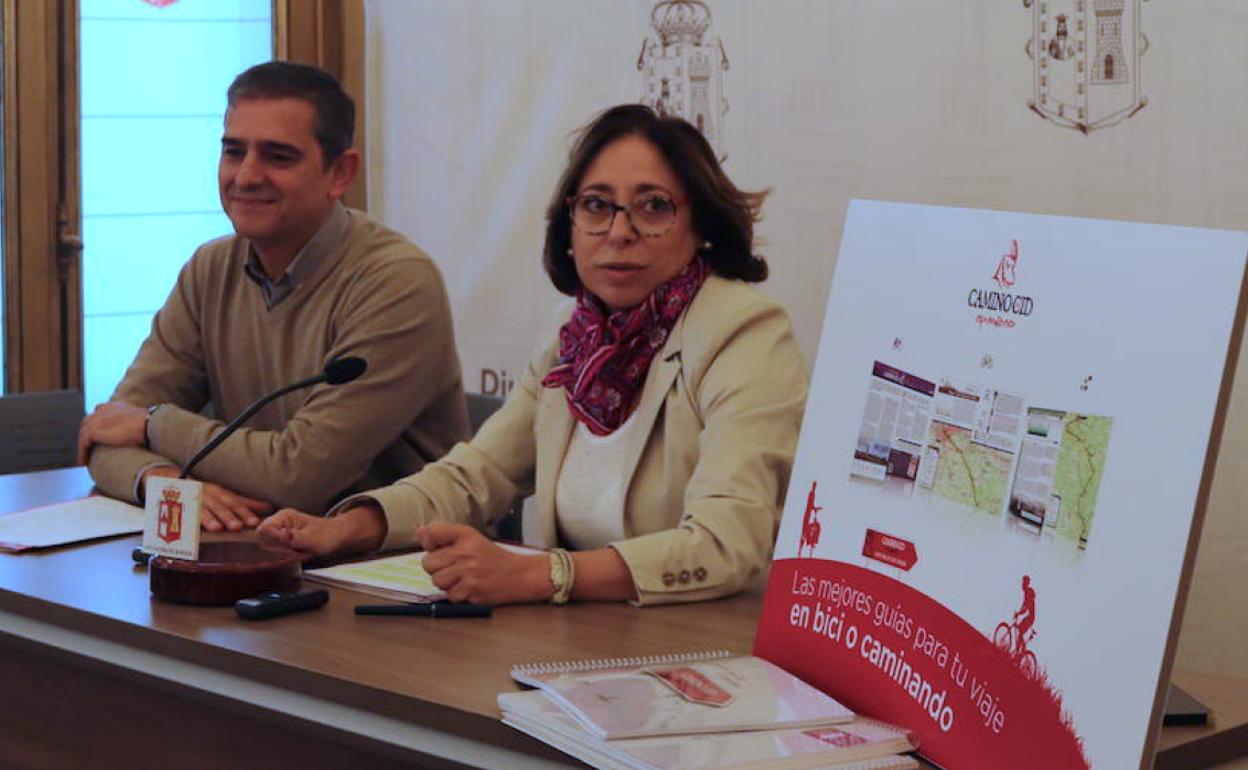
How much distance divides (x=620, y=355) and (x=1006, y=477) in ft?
3.45

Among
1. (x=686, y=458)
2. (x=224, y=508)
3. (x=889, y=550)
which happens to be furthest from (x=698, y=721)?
A: (x=224, y=508)

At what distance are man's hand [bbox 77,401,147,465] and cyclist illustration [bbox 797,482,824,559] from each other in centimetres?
153

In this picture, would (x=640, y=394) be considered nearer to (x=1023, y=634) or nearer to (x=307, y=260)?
(x=307, y=260)

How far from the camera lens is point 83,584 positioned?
1991 millimetres

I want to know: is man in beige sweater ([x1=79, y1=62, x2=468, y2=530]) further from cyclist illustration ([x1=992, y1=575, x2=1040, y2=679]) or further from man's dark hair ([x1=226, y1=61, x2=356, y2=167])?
cyclist illustration ([x1=992, y1=575, x2=1040, y2=679])

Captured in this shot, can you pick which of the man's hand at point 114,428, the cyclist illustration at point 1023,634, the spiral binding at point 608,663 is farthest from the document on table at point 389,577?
the cyclist illustration at point 1023,634

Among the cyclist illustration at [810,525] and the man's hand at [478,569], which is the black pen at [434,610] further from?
the cyclist illustration at [810,525]

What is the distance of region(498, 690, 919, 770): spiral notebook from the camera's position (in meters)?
1.23

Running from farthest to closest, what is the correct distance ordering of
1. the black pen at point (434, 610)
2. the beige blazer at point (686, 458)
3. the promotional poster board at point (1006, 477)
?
the beige blazer at point (686, 458), the black pen at point (434, 610), the promotional poster board at point (1006, 477)

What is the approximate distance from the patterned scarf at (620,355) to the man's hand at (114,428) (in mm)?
834

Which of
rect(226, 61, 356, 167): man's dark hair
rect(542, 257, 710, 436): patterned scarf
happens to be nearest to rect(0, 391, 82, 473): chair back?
rect(226, 61, 356, 167): man's dark hair

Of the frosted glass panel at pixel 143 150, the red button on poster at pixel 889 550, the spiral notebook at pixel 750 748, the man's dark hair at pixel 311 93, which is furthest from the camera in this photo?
the frosted glass panel at pixel 143 150

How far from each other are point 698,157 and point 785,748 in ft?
3.92

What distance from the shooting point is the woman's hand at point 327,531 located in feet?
6.91
